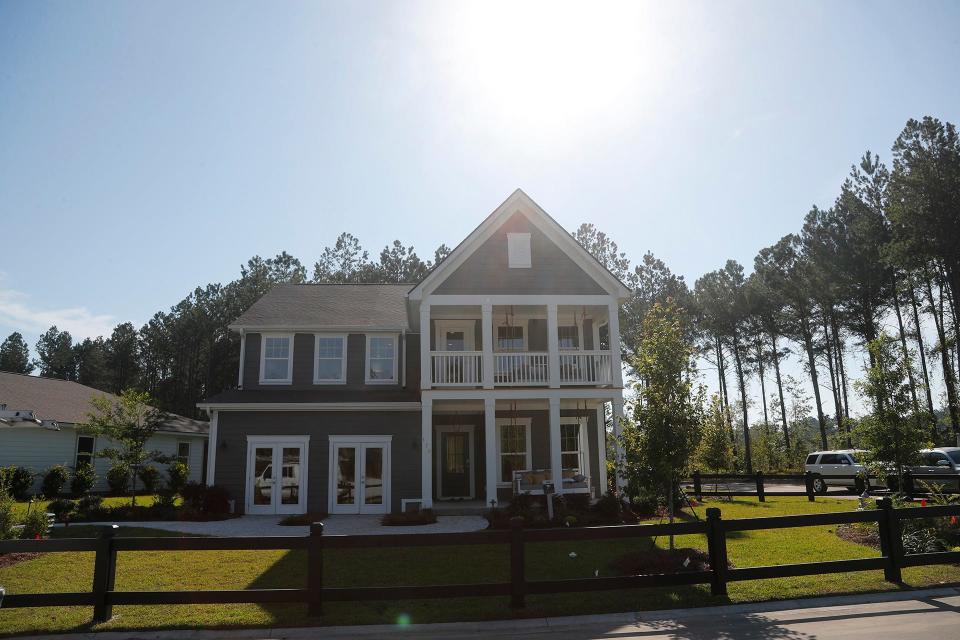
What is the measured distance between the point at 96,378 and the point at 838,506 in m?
69.5

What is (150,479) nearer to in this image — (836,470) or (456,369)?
(456,369)

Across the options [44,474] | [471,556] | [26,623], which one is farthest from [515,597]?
[44,474]

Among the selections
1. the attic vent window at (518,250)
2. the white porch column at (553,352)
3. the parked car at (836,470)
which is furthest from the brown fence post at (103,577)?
the parked car at (836,470)

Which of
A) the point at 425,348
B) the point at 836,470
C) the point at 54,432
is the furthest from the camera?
the point at 54,432

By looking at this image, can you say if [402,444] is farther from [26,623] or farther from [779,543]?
[26,623]

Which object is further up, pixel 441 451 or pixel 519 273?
pixel 519 273

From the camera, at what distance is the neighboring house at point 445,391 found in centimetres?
1877

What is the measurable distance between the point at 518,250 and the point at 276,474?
1040cm

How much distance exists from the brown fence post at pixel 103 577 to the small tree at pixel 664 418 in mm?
8192

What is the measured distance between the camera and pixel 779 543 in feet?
41.4

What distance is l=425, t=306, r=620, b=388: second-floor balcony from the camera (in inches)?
738

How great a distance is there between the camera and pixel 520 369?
19.5 meters

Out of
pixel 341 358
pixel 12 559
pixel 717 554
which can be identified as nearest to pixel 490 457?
pixel 341 358

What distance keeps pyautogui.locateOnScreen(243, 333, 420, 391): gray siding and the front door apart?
2106 mm
